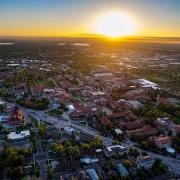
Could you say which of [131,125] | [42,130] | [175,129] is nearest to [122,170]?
[131,125]

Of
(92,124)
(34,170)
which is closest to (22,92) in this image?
(92,124)

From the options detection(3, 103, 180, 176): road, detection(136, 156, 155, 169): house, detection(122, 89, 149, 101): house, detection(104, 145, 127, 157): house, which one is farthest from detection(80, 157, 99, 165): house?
detection(122, 89, 149, 101): house

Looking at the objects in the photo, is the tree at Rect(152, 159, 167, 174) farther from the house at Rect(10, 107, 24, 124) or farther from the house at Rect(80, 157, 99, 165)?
the house at Rect(10, 107, 24, 124)

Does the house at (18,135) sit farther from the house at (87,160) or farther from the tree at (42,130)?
the house at (87,160)

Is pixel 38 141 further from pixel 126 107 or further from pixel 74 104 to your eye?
pixel 126 107

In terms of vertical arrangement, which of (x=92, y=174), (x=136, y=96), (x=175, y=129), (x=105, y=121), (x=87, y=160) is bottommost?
(x=92, y=174)

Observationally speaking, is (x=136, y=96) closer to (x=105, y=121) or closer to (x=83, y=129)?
(x=105, y=121)

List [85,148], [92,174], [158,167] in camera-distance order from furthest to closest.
Result: [85,148] < [158,167] < [92,174]

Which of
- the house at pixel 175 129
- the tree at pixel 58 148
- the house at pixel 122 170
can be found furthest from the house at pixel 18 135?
the house at pixel 175 129
